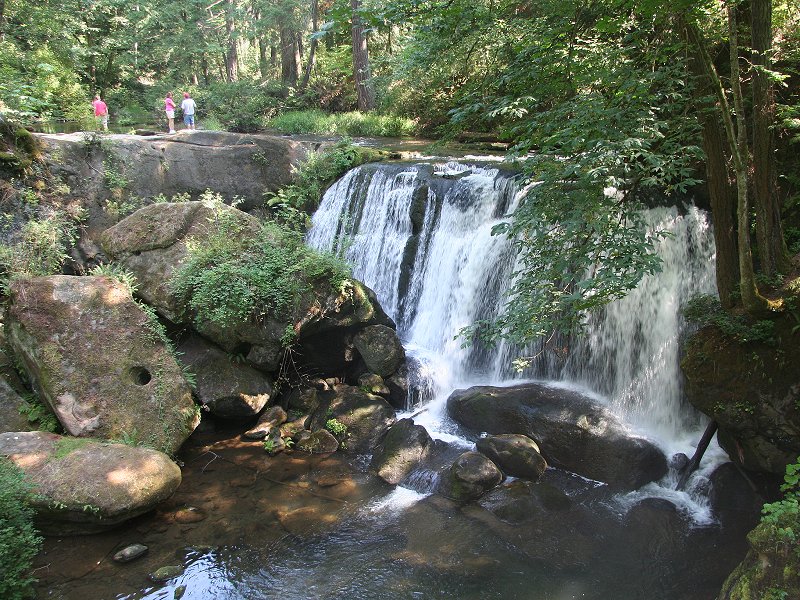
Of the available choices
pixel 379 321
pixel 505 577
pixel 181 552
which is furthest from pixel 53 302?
pixel 505 577

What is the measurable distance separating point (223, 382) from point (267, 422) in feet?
2.87

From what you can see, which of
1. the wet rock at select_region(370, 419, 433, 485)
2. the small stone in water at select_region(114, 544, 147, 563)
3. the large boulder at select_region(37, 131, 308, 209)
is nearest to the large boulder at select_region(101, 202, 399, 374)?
the wet rock at select_region(370, 419, 433, 485)

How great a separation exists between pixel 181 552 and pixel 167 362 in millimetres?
2634

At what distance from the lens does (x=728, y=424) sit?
19.2 feet

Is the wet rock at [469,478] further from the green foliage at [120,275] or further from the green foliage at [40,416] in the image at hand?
the green foliage at [120,275]

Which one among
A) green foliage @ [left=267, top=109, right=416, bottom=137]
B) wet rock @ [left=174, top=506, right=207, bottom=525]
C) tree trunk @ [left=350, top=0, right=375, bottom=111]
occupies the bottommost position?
wet rock @ [left=174, top=506, right=207, bottom=525]

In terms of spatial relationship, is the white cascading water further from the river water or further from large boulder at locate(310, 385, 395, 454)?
large boulder at locate(310, 385, 395, 454)

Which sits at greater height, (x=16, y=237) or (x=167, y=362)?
(x=16, y=237)

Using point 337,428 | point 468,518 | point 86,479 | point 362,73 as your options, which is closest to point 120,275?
point 86,479

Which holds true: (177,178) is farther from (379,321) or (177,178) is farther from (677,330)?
(677,330)

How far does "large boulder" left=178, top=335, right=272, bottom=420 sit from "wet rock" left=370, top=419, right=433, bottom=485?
6.80ft

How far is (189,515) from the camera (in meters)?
6.12

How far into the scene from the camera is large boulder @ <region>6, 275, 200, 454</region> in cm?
668

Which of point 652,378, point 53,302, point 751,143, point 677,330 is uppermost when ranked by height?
point 751,143
